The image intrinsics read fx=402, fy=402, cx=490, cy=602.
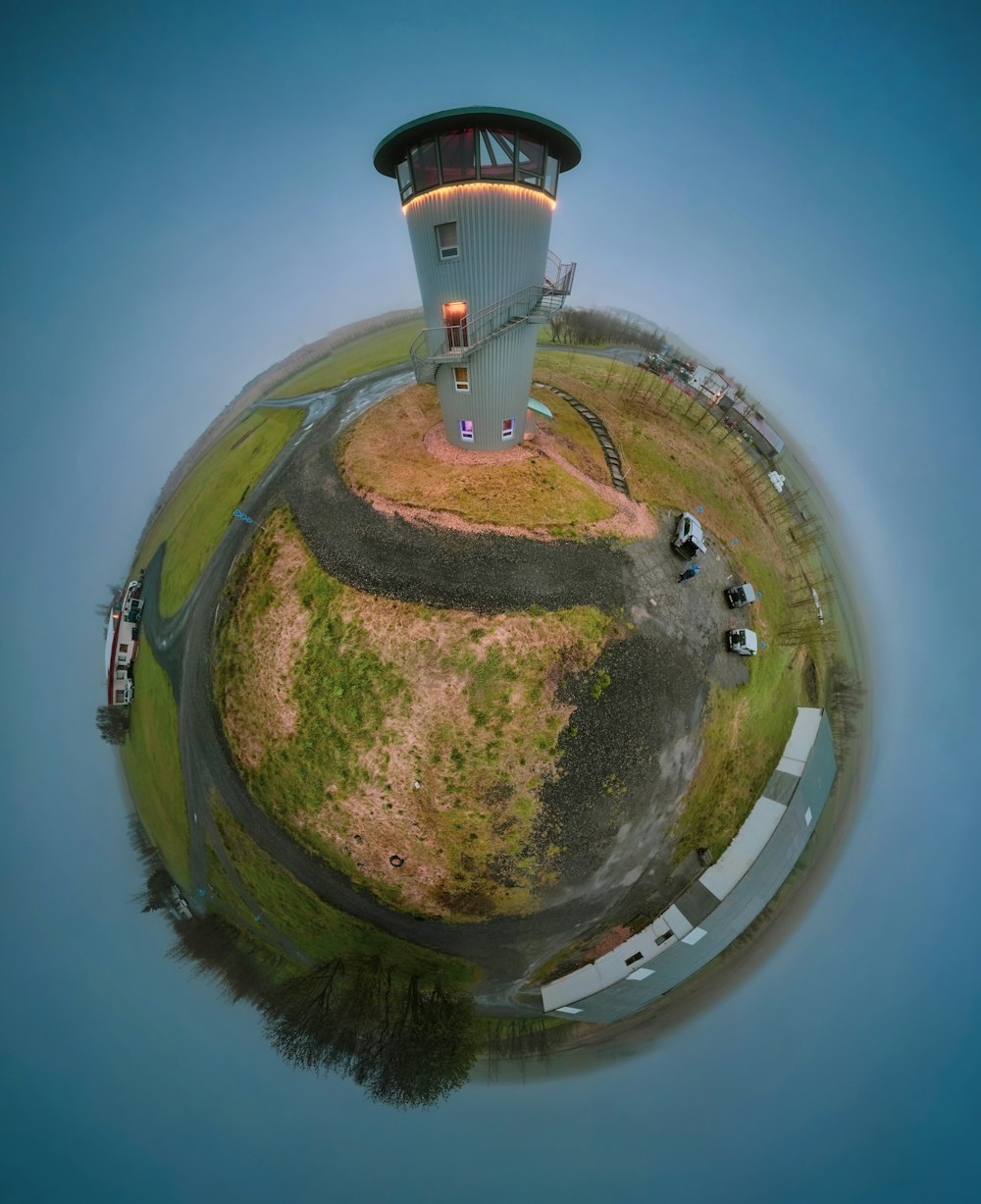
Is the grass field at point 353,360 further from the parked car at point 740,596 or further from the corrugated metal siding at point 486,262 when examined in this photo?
the parked car at point 740,596

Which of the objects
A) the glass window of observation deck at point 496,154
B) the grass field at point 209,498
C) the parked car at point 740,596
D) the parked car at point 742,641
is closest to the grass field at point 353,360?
the grass field at point 209,498

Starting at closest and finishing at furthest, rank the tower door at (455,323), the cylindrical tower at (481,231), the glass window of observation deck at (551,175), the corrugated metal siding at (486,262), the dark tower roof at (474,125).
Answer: the dark tower roof at (474,125) < the cylindrical tower at (481,231) < the corrugated metal siding at (486,262) < the glass window of observation deck at (551,175) < the tower door at (455,323)

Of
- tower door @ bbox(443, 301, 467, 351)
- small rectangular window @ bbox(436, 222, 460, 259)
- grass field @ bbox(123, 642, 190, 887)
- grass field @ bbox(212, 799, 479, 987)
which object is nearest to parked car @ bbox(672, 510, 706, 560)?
tower door @ bbox(443, 301, 467, 351)

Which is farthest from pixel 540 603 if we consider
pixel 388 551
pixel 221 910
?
pixel 221 910

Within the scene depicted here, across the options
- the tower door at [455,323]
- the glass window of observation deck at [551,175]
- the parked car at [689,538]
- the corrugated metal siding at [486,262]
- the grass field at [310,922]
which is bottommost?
the grass field at [310,922]

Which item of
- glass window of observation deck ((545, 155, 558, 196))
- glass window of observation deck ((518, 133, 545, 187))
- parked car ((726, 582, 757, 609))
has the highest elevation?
glass window of observation deck ((545, 155, 558, 196))

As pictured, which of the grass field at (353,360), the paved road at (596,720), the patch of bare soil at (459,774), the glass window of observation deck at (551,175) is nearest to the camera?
the glass window of observation deck at (551,175)

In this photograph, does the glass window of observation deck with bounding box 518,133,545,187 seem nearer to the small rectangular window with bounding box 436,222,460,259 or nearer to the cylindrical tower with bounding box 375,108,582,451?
the cylindrical tower with bounding box 375,108,582,451
